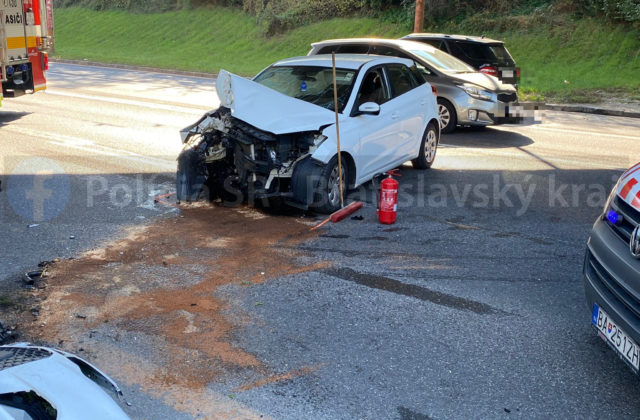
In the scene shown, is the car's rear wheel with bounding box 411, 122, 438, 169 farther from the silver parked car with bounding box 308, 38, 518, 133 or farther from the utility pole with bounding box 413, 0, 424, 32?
the utility pole with bounding box 413, 0, 424, 32

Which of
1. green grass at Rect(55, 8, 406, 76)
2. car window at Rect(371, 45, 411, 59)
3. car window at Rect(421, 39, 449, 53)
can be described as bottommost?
car window at Rect(371, 45, 411, 59)

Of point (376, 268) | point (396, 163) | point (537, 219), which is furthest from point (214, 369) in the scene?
point (396, 163)

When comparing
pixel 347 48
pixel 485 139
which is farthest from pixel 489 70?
pixel 347 48

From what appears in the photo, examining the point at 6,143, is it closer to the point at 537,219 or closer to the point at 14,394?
the point at 537,219

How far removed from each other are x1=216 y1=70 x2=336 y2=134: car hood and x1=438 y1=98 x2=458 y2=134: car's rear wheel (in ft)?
19.4

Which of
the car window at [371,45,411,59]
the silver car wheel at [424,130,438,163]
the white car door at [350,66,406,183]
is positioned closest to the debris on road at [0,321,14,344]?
the white car door at [350,66,406,183]

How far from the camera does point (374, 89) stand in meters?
9.01

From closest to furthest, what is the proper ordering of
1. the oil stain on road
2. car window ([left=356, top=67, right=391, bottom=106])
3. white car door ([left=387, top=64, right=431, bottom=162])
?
the oil stain on road
car window ([left=356, top=67, right=391, bottom=106])
white car door ([left=387, top=64, right=431, bottom=162])

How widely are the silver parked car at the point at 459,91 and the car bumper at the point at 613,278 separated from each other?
29.8 ft

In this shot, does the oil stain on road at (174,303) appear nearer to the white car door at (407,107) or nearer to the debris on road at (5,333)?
the debris on road at (5,333)

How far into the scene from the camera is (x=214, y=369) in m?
4.54

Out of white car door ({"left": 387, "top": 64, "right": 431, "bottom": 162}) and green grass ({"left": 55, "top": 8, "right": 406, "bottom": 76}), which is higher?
green grass ({"left": 55, "top": 8, "right": 406, "bottom": 76})

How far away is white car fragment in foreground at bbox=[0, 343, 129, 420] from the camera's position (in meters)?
2.84

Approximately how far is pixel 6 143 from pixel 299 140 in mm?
6206
